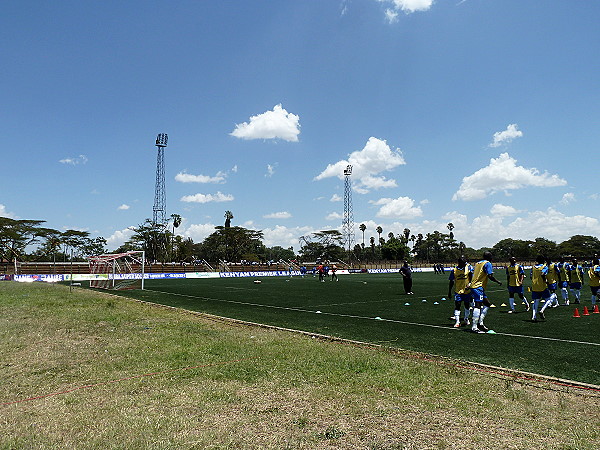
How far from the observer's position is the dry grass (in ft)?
14.1

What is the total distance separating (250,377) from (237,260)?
105 meters

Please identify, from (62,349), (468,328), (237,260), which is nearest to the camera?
(62,349)

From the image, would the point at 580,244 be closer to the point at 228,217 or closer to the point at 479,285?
the point at 228,217

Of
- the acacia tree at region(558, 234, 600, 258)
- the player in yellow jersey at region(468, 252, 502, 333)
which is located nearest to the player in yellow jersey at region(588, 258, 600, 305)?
the player in yellow jersey at region(468, 252, 502, 333)

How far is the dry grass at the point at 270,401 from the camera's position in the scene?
431cm

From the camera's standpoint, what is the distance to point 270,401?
547 centimetres

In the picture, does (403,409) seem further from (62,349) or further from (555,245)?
(555,245)

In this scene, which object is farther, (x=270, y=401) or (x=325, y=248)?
(x=325, y=248)

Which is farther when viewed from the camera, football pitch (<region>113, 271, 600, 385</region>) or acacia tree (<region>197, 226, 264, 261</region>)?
acacia tree (<region>197, 226, 264, 261</region>)

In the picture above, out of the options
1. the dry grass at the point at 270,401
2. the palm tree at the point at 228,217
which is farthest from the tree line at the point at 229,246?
the dry grass at the point at 270,401

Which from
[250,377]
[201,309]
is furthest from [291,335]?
[201,309]

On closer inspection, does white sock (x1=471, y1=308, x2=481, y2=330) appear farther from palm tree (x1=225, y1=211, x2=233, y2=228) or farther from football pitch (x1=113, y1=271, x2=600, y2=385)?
palm tree (x1=225, y1=211, x2=233, y2=228)

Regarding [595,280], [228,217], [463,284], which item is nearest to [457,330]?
[463,284]

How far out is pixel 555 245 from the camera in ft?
434
